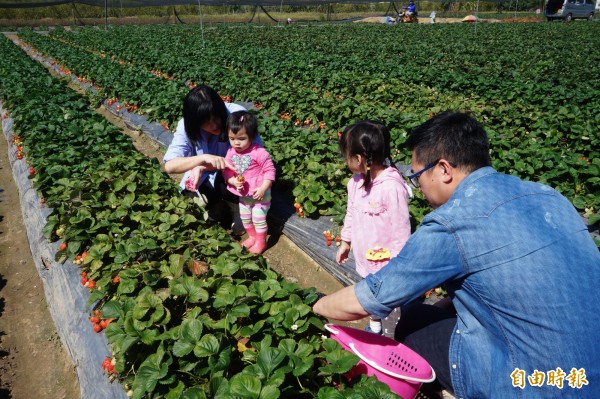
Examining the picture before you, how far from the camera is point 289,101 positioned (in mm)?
7188

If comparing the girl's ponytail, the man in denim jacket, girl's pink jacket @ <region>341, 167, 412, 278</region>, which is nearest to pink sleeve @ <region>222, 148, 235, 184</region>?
girl's pink jacket @ <region>341, 167, 412, 278</region>

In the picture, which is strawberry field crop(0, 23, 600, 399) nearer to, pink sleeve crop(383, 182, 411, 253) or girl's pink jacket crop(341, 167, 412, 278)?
girl's pink jacket crop(341, 167, 412, 278)

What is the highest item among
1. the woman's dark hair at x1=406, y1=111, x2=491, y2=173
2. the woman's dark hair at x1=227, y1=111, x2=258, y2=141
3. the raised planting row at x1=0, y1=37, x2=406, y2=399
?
the woman's dark hair at x1=406, y1=111, x2=491, y2=173

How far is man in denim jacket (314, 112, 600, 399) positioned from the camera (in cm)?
138

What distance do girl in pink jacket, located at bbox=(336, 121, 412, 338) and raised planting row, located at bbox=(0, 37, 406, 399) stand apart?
1.93 ft

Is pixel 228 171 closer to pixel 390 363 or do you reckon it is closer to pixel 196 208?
pixel 196 208

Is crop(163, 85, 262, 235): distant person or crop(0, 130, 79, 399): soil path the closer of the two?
crop(0, 130, 79, 399): soil path

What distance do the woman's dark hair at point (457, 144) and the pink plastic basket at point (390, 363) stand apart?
2.77 ft

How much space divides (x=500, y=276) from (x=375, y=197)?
1334 mm

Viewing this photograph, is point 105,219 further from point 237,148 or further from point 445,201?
point 445,201

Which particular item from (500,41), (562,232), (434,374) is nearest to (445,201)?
(562,232)

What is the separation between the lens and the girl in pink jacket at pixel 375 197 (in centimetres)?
259

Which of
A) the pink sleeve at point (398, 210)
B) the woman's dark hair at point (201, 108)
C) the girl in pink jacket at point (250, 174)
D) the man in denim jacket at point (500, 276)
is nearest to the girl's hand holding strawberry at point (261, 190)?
the girl in pink jacket at point (250, 174)

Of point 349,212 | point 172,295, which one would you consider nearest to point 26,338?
point 172,295
